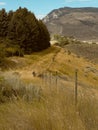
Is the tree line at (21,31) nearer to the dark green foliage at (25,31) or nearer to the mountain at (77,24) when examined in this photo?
the dark green foliage at (25,31)

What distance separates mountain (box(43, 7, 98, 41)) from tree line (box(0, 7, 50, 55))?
293 ft

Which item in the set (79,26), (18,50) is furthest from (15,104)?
(79,26)

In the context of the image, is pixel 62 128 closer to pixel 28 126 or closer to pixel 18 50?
pixel 28 126

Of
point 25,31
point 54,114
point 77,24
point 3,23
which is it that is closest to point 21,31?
point 25,31

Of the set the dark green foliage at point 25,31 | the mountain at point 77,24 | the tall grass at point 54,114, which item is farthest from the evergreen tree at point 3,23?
the mountain at point 77,24

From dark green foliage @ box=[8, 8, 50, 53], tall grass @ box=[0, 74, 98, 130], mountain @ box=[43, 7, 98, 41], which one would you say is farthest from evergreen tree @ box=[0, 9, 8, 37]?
mountain @ box=[43, 7, 98, 41]

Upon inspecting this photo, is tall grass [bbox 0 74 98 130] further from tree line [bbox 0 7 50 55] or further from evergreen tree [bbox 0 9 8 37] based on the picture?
evergreen tree [bbox 0 9 8 37]

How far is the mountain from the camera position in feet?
404

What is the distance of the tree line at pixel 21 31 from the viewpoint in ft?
88.7

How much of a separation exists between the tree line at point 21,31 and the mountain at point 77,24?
89402 mm

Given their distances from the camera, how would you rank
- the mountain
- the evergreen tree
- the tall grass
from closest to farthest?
the tall grass < the evergreen tree < the mountain

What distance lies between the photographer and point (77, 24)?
135125 millimetres

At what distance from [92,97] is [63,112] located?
73 cm

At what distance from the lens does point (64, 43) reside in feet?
163
